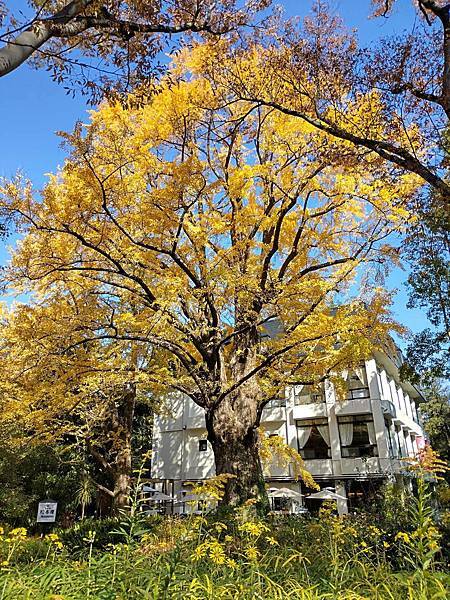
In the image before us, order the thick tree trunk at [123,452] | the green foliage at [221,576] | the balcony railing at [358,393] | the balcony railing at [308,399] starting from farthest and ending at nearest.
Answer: the balcony railing at [308,399] < the balcony railing at [358,393] < the thick tree trunk at [123,452] < the green foliage at [221,576]

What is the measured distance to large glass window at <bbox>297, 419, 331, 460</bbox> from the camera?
18.8 m

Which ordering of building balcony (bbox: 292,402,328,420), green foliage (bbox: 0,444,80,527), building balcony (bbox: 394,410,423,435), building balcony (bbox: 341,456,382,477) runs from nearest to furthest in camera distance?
green foliage (bbox: 0,444,80,527) → building balcony (bbox: 341,456,382,477) → building balcony (bbox: 292,402,328,420) → building balcony (bbox: 394,410,423,435)

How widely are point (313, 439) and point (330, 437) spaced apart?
900mm

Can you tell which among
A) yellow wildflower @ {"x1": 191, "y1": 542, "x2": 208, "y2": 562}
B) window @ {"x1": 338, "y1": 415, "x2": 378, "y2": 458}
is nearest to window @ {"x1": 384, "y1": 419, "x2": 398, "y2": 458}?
window @ {"x1": 338, "y1": 415, "x2": 378, "y2": 458}

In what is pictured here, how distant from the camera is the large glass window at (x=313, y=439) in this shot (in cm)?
1880

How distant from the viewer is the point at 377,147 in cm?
523

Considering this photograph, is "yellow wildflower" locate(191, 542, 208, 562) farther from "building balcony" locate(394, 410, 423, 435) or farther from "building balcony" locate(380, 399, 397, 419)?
"building balcony" locate(394, 410, 423, 435)

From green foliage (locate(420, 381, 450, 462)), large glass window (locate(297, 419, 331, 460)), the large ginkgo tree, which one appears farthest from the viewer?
green foliage (locate(420, 381, 450, 462))

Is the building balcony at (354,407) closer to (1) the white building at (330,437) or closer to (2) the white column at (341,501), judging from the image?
(1) the white building at (330,437)

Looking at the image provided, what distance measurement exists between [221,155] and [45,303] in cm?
476

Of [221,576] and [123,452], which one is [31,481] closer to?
[123,452]

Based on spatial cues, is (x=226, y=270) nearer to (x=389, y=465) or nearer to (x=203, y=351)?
(x=203, y=351)

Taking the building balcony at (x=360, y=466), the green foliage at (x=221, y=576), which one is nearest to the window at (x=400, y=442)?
the building balcony at (x=360, y=466)

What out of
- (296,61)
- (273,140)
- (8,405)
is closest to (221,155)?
(273,140)
